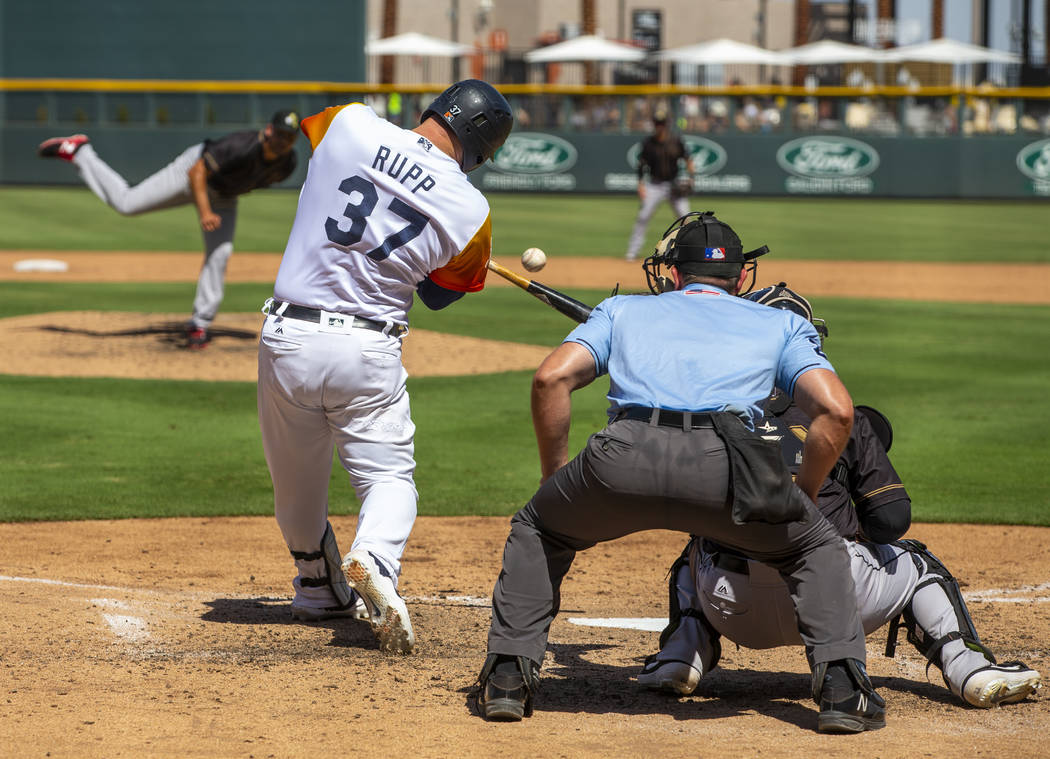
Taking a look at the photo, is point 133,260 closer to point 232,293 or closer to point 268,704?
point 232,293

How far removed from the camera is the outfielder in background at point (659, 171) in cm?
2039

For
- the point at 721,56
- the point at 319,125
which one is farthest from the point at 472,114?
the point at 721,56

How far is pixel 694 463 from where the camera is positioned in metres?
3.69

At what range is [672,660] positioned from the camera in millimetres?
4293

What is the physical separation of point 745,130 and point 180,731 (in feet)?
107

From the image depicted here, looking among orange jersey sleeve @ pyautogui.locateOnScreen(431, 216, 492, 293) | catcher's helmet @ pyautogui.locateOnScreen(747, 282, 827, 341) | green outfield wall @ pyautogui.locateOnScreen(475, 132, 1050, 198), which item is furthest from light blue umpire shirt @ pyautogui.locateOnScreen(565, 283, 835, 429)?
green outfield wall @ pyautogui.locateOnScreen(475, 132, 1050, 198)

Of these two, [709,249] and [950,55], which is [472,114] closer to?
[709,249]

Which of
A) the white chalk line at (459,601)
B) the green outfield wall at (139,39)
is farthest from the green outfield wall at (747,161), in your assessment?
the white chalk line at (459,601)

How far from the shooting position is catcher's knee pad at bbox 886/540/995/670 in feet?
13.8

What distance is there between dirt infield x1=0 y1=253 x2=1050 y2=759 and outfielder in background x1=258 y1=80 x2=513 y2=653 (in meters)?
0.46

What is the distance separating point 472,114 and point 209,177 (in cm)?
694

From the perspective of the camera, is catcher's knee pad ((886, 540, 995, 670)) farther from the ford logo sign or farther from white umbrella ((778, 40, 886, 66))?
white umbrella ((778, 40, 886, 66))

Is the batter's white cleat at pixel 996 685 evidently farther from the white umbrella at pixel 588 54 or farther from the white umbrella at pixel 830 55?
the white umbrella at pixel 830 55

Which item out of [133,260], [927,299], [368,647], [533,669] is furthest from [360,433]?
[133,260]
